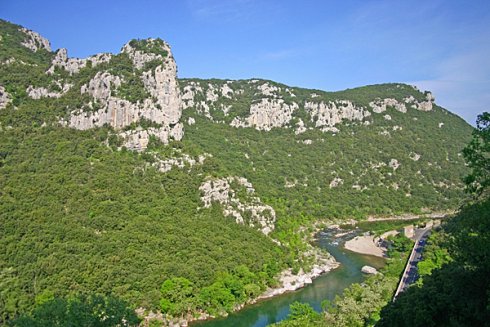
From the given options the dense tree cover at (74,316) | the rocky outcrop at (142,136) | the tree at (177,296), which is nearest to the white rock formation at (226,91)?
the rocky outcrop at (142,136)

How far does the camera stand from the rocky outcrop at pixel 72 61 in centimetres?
8656

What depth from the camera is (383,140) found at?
495 feet

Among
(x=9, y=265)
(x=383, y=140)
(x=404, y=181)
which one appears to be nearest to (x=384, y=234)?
(x=404, y=181)

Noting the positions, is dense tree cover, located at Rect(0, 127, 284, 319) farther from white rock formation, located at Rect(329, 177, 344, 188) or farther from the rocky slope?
white rock formation, located at Rect(329, 177, 344, 188)

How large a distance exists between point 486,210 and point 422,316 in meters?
6.96

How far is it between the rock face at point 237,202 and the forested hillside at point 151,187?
27 centimetres

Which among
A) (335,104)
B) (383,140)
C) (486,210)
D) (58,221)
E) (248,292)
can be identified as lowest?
(248,292)

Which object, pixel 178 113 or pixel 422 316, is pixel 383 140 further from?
pixel 422 316

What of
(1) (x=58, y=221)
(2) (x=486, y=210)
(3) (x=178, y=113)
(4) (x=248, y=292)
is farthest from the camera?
(3) (x=178, y=113)

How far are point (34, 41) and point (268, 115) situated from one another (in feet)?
271

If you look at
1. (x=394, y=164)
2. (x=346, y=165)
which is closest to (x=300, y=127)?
(x=346, y=165)

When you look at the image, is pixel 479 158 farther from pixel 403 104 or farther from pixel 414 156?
pixel 403 104

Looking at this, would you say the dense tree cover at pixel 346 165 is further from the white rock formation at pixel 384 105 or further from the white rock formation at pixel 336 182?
the white rock formation at pixel 384 105

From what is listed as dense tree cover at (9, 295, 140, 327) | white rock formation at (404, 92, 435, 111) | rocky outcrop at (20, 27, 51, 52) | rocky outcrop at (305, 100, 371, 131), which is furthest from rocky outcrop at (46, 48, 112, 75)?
white rock formation at (404, 92, 435, 111)
